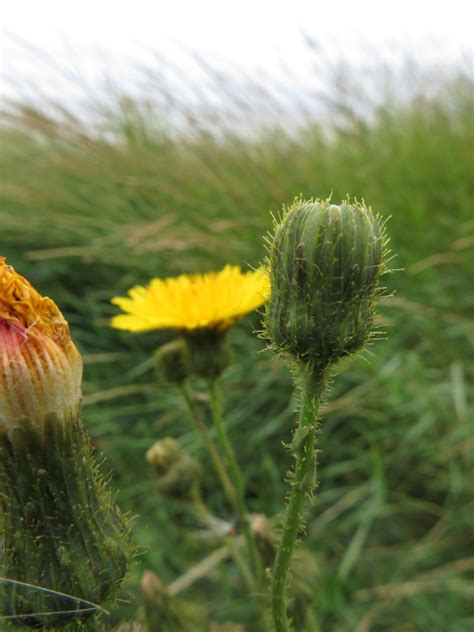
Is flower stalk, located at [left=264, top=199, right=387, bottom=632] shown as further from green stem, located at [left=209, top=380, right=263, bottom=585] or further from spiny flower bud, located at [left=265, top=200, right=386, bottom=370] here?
green stem, located at [left=209, top=380, right=263, bottom=585]

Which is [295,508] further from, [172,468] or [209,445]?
[172,468]

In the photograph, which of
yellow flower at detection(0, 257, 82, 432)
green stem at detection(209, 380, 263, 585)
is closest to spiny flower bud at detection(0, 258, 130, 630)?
yellow flower at detection(0, 257, 82, 432)

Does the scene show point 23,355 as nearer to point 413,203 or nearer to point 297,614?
point 297,614

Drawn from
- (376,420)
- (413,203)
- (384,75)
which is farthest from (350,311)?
(384,75)

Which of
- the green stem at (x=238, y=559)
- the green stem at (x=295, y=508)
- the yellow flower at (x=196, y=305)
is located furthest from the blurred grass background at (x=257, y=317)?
the green stem at (x=295, y=508)

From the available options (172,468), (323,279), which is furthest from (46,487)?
(172,468)
